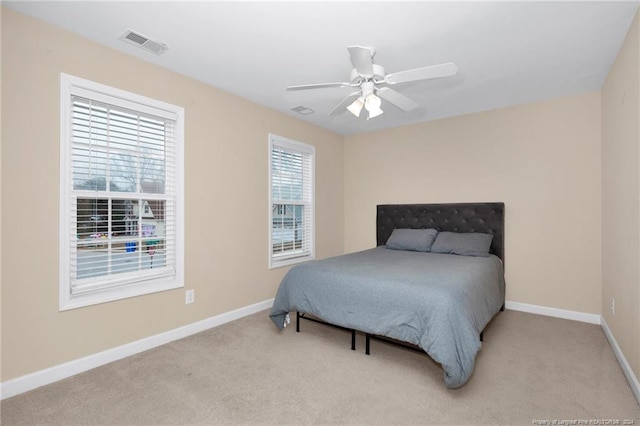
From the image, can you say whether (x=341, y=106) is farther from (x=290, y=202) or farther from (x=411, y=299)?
(x=411, y=299)

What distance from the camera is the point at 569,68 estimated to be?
9.32ft

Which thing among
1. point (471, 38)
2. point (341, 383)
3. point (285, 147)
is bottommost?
point (341, 383)

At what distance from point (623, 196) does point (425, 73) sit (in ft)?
5.90

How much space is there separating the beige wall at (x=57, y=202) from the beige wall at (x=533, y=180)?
2.06 metres

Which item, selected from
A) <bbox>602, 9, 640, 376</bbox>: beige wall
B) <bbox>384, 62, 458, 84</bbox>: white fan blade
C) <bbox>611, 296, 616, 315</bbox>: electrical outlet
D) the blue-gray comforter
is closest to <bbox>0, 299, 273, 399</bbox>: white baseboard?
the blue-gray comforter

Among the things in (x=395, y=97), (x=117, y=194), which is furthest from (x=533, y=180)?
(x=117, y=194)

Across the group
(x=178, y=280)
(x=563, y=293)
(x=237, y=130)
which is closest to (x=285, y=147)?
(x=237, y=130)

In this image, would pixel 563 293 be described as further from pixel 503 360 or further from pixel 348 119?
pixel 348 119

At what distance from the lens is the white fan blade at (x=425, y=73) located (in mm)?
2041

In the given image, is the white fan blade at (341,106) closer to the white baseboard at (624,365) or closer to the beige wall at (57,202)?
the beige wall at (57,202)

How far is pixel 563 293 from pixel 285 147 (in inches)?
143

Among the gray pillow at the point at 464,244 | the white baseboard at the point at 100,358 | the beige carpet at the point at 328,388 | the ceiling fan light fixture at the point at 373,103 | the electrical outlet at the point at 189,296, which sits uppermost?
the ceiling fan light fixture at the point at 373,103

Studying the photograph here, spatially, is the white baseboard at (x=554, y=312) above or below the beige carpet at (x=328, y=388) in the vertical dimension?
above

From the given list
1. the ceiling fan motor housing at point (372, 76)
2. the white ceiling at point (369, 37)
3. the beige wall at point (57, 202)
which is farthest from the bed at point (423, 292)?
the white ceiling at point (369, 37)
